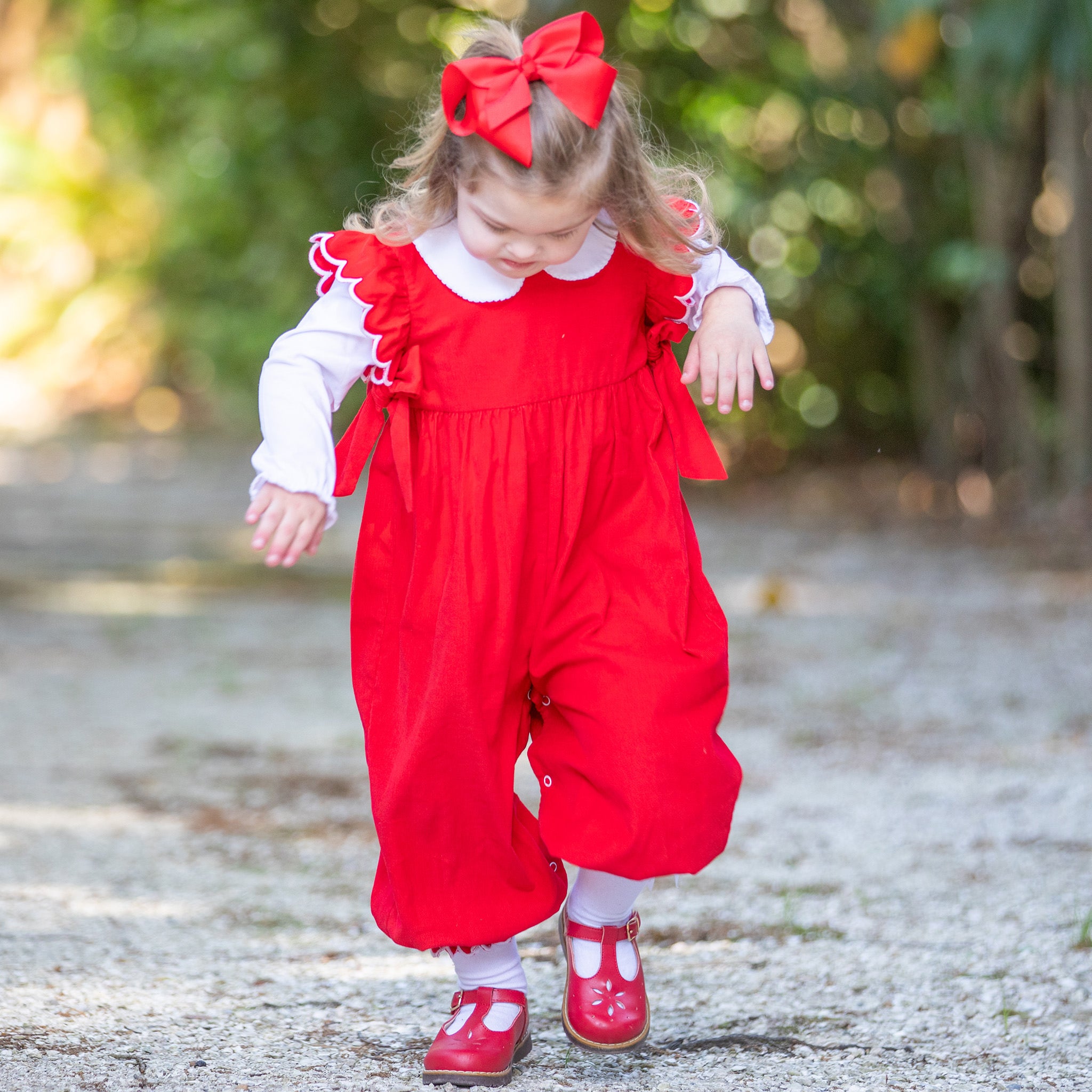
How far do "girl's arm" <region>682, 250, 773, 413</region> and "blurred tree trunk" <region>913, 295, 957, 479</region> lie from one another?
675 centimetres

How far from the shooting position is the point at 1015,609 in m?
5.65

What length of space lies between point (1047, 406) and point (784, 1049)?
291 inches

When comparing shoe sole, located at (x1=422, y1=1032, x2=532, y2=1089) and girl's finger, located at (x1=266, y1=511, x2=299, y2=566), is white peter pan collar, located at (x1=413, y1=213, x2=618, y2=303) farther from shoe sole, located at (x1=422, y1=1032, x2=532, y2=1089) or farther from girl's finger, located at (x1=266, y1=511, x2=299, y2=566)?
shoe sole, located at (x1=422, y1=1032, x2=532, y2=1089)

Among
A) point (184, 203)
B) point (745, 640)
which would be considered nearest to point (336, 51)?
point (184, 203)

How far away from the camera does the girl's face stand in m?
1.68

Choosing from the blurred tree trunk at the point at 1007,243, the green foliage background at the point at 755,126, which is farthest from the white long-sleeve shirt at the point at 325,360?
the blurred tree trunk at the point at 1007,243

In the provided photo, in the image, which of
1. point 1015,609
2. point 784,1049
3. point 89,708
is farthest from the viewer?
point 1015,609

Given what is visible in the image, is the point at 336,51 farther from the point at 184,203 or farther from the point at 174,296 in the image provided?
the point at 174,296

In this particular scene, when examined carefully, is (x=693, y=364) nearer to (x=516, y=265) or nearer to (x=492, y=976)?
(x=516, y=265)

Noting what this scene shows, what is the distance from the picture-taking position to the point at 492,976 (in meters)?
1.98

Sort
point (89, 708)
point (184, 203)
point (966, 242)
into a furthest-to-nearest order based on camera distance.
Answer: point (184, 203) → point (966, 242) → point (89, 708)

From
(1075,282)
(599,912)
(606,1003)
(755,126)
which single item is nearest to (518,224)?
(599,912)

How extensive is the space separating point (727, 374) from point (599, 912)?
2.45 feet

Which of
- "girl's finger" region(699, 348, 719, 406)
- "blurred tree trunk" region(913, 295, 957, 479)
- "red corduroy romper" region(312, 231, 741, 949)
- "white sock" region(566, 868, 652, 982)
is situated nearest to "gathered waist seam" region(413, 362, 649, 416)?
"red corduroy romper" region(312, 231, 741, 949)
